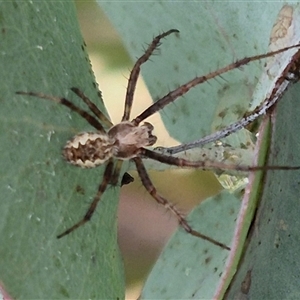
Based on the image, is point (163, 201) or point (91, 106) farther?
point (163, 201)

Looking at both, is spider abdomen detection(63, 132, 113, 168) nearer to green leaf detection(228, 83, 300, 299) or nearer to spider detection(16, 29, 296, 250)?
spider detection(16, 29, 296, 250)

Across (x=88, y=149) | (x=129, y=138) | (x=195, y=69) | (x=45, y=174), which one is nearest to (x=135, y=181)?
(x=129, y=138)

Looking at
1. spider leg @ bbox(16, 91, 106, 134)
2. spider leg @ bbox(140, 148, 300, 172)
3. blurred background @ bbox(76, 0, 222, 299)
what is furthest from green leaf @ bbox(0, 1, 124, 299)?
blurred background @ bbox(76, 0, 222, 299)

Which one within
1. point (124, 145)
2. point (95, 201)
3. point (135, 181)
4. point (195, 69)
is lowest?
point (95, 201)

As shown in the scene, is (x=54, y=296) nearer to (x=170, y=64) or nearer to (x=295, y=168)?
(x=295, y=168)

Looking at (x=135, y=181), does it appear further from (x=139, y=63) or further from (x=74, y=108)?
(x=74, y=108)

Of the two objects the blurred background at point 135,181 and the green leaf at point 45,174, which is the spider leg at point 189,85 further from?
the blurred background at point 135,181

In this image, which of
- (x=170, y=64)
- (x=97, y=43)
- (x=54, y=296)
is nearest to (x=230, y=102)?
(x=170, y=64)
